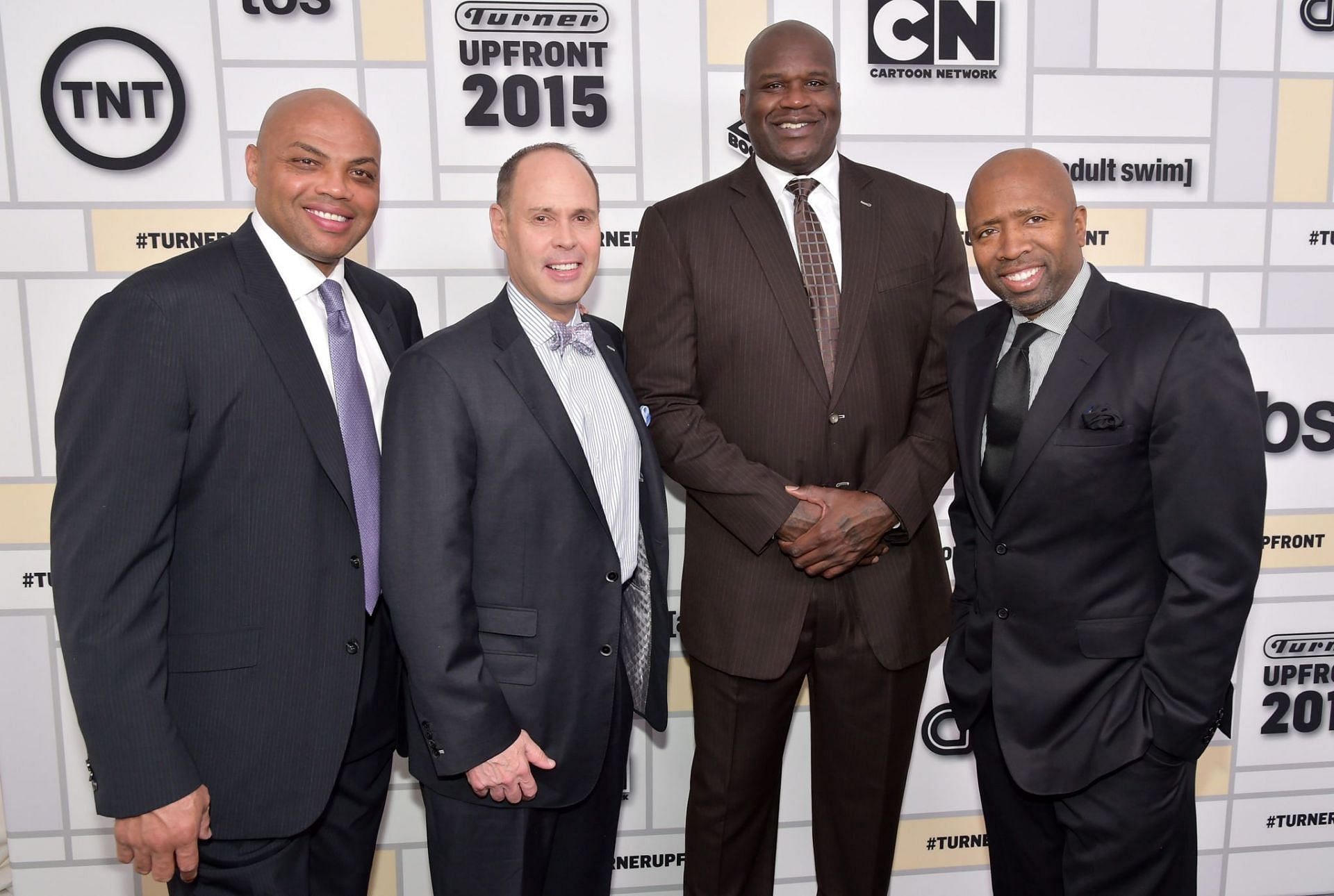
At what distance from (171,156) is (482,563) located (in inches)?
78.0

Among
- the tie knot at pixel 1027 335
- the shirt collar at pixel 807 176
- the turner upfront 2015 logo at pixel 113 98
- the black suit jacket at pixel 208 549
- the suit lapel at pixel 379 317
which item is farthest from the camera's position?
the turner upfront 2015 logo at pixel 113 98

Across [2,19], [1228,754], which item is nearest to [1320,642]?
[1228,754]

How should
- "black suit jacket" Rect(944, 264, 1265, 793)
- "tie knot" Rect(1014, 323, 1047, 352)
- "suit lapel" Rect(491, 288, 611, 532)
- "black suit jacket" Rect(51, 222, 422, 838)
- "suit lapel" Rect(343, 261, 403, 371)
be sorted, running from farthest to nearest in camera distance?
"suit lapel" Rect(343, 261, 403, 371)
"tie knot" Rect(1014, 323, 1047, 352)
"suit lapel" Rect(491, 288, 611, 532)
"black suit jacket" Rect(944, 264, 1265, 793)
"black suit jacket" Rect(51, 222, 422, 838)

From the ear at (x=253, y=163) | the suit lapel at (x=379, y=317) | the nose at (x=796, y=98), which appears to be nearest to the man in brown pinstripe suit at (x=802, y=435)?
the nose at (x=796, y=98)

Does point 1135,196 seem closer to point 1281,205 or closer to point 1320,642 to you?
point 1281,205

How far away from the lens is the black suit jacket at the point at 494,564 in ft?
5.77

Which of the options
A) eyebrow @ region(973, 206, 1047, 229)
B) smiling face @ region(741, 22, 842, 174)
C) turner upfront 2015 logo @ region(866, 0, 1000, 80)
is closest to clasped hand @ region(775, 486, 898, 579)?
eyebrow @ region(973, 206, 1047, 229)

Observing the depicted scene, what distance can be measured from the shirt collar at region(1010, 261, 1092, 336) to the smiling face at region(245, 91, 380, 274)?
1471mm

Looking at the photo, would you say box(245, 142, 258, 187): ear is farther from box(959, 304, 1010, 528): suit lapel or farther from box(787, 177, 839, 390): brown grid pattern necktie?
box(959, 304, 1010, 528): suit lapel

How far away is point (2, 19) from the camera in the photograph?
9.23 ft

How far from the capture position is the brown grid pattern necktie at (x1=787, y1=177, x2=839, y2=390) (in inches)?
91.1

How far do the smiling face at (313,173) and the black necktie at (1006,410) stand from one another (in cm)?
141

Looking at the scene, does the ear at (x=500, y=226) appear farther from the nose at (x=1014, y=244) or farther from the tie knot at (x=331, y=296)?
Result: the nose at (x=1014, y=244)

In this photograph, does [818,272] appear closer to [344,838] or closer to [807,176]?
[807,176]
